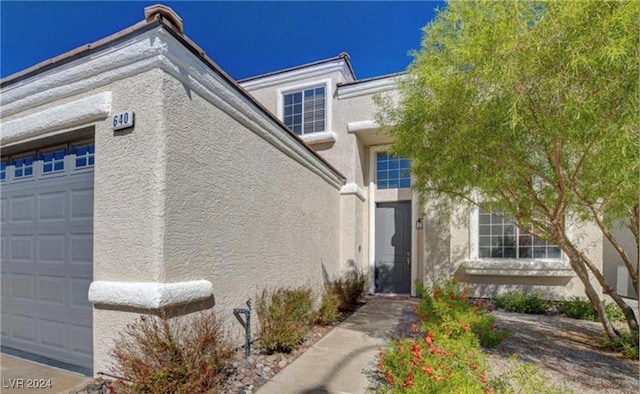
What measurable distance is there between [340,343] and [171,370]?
304cm

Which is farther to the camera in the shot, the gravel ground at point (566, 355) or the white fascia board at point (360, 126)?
the white fascia board at point (360, 126)

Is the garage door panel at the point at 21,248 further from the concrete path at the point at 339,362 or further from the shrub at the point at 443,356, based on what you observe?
the shrub at the point at 443,356

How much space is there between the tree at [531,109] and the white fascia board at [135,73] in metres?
2.69

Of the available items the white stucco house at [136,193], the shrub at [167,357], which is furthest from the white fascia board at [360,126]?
the shrub at [167,357]

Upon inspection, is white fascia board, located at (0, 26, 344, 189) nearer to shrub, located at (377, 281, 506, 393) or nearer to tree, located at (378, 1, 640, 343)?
tree, located at (378, 1, 640, 343)

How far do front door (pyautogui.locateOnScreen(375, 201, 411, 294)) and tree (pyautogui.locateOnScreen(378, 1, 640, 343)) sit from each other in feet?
15.9

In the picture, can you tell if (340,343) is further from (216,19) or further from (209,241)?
(216,19)

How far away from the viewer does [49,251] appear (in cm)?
464

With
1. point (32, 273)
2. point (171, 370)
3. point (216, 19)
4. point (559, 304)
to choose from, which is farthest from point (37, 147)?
point (559, 304)

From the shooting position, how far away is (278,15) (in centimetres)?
791

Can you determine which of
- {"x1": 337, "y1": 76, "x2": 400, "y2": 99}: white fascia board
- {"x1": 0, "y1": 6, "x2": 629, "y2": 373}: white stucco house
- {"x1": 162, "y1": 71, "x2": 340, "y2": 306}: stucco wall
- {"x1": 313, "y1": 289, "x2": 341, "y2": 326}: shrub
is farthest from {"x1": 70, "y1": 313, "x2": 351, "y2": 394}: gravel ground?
{"x1": 337, "y1": 76, "x2": 400, "y2": 99}: white fascia board

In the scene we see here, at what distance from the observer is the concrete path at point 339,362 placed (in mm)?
3773

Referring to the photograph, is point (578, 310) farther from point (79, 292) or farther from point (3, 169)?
point (3, 169)

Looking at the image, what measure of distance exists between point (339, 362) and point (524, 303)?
6.13 meters
